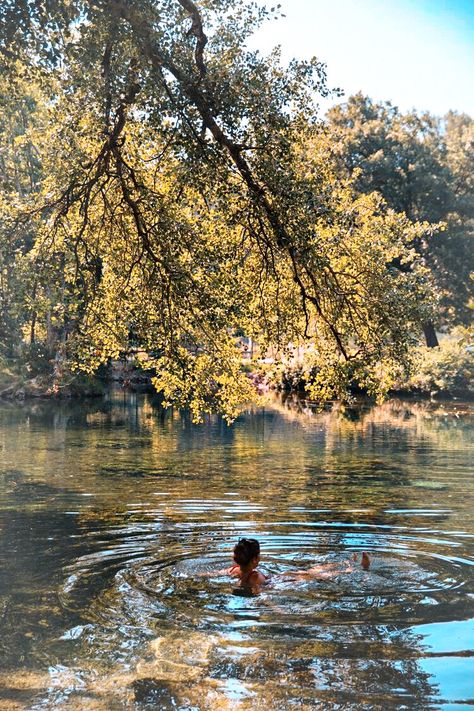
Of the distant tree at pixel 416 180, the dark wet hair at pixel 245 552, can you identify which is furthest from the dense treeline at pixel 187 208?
the distant tree at pixel 416 180

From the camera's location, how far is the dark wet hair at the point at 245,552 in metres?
12.3

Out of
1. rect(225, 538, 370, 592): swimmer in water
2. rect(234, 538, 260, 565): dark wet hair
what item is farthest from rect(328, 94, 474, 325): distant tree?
rect(234, 538, 260, 565): dark wet hair

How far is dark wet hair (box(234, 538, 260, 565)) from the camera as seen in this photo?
1227 centimetres

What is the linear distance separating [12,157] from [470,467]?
36.5 m

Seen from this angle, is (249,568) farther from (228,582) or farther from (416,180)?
(416,180)

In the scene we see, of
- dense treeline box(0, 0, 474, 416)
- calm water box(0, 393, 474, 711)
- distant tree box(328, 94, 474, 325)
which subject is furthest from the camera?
distant tree box(328, 94, 474, 325)

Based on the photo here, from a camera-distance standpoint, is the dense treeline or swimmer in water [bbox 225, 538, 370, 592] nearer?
the dense treeline

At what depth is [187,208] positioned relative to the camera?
612 inches

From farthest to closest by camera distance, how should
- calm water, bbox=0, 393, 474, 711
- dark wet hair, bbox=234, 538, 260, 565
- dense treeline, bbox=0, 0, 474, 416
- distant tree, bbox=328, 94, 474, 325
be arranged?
distant tree, bbox=328, 94, 474, 325 < dark wet hair, bbox=234, 538, 260, 565 < dense treeline, bbox=0, 0, 474, 416 < calm water, bbox=0, 393, 474, 711

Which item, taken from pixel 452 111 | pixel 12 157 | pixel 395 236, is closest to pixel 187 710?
pixel 395 236

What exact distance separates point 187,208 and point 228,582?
6980mm

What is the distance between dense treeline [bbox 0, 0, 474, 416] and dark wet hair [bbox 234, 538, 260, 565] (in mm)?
4111

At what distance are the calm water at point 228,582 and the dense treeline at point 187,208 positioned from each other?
3127mm

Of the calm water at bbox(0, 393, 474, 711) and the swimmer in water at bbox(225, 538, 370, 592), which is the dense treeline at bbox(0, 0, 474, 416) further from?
the swimmer in water at bbox(225, 538, 370, 592)
